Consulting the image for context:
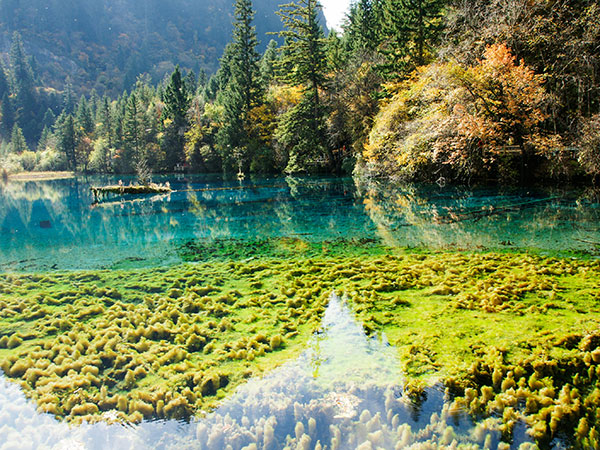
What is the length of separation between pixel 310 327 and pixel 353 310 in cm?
89

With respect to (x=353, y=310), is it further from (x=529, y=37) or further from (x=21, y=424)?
(x=529, y=37)

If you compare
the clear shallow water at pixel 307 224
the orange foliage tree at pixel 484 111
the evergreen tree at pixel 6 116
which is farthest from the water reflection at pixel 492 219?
the evergreen tree at pixel 6 116

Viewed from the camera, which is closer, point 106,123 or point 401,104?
point 401,104

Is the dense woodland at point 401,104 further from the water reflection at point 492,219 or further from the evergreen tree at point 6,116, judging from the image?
the evergreen tree at point 6,116

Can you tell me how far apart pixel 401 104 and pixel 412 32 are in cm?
945

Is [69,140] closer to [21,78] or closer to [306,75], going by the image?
[306,75]

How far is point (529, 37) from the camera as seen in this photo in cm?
1905

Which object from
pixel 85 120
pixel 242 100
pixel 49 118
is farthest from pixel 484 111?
pixel 49 118

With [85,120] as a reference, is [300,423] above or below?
below

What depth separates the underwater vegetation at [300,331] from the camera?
4031 mm

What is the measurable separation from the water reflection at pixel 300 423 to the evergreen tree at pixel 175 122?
198 feet

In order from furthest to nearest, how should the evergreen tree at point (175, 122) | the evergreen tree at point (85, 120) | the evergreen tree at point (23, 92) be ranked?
1. the evergreen tree at point (23, 92)
2. the evergreen tree at point (85, 120)
3. the evergreen tree at point (175, 122)

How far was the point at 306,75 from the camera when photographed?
37.2m

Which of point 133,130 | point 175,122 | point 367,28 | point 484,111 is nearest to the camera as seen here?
point 484,111
